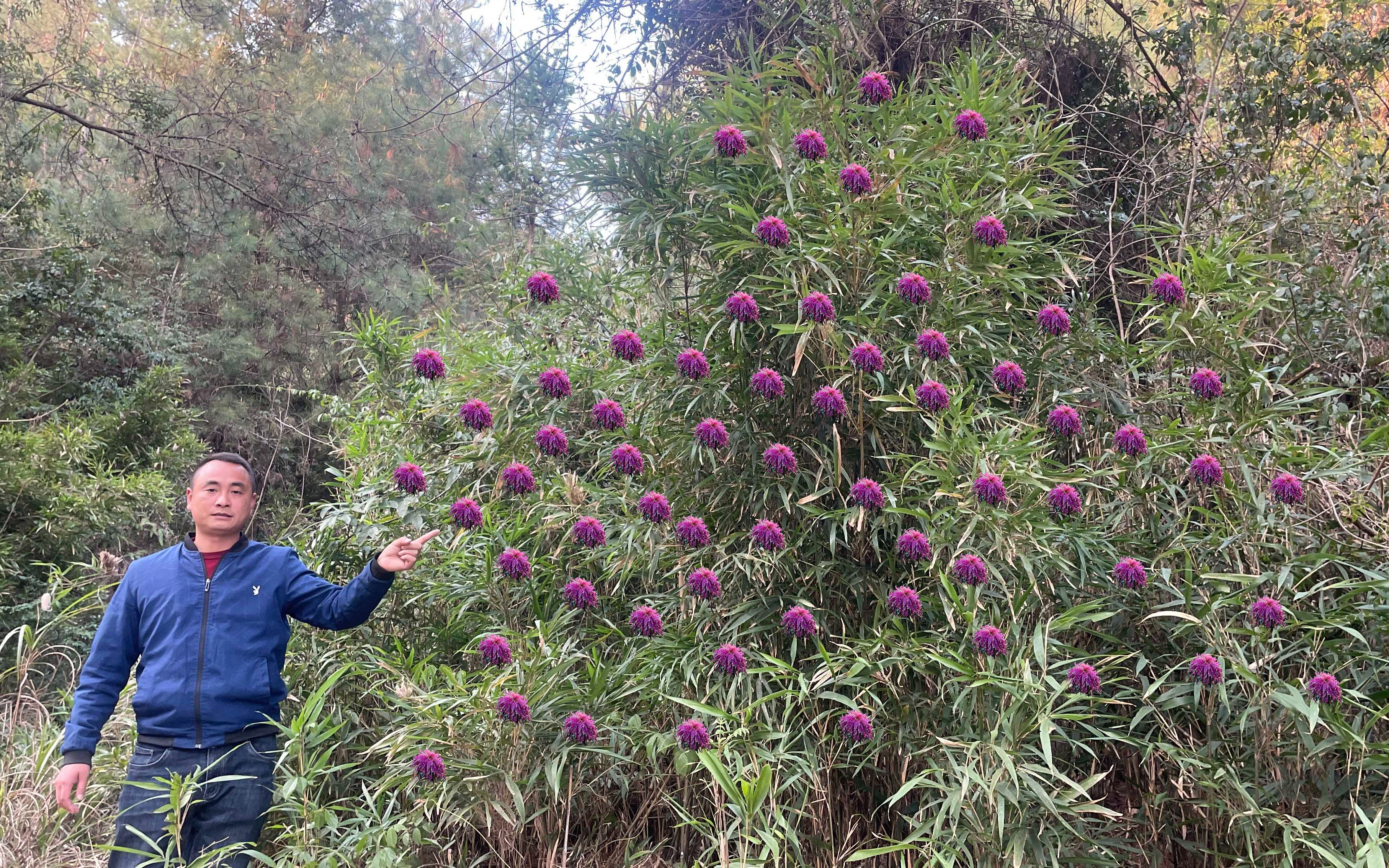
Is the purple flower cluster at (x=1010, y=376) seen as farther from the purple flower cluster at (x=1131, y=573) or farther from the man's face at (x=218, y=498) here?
the man's face at (x=218, y=498)

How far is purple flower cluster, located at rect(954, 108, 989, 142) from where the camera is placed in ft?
7.79

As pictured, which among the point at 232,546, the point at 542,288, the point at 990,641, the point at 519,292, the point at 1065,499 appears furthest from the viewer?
the point at 519,292

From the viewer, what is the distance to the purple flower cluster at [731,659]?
1.97 meters

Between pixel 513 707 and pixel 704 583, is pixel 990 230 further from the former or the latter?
pixel 513 707

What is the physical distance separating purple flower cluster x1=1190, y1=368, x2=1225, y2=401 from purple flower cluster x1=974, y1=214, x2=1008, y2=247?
0.55 m

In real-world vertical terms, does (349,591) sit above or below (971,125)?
below

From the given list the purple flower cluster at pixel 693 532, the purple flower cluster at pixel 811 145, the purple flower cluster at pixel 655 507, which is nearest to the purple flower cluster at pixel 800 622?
the purple flower cluster at pixel 693 532

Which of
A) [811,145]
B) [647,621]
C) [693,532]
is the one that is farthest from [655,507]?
[811,145]

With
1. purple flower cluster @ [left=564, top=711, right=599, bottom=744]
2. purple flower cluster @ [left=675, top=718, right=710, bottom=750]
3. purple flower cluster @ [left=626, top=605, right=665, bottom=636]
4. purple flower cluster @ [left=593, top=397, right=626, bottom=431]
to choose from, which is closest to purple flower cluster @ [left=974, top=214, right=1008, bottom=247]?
purple flower cluster @ [left=593, top=397, right=626, bottom=431]

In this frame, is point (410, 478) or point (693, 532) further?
point (410, 478)

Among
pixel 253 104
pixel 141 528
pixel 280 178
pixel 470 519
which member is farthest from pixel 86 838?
pixel 253 104

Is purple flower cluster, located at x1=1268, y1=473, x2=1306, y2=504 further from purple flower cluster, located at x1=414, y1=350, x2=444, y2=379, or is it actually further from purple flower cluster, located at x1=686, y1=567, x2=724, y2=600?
purple flower cluster, located at x1=414, y1=350, x2=444, y2=379

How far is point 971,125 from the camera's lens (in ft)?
7.81

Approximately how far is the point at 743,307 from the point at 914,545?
0.68 m
